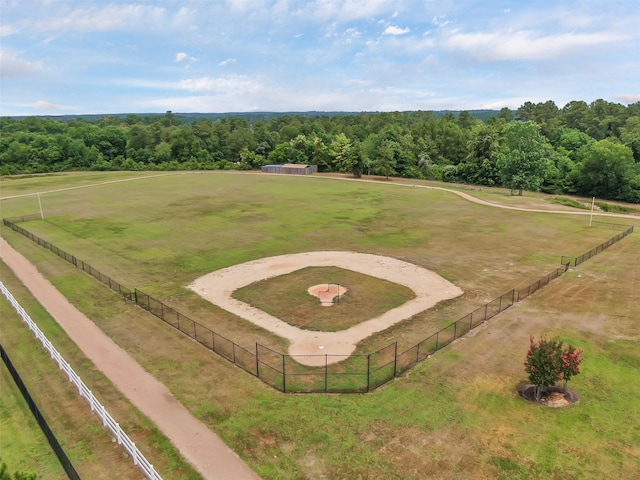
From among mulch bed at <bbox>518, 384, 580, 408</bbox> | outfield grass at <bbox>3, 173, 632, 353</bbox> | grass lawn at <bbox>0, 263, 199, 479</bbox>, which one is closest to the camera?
grass lawn at <bbox>0, 263, 199, 479</bbox>

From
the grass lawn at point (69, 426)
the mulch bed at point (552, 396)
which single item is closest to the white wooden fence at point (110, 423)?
the grass lawn at point (69, 426)

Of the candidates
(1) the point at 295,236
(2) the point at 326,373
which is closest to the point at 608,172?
(1) the point at 295,236

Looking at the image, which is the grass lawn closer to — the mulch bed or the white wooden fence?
the white wooden fence

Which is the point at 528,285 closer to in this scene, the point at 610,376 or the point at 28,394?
the point at 610,376

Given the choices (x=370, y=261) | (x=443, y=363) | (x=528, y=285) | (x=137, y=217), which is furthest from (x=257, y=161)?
(x=443, y=363)

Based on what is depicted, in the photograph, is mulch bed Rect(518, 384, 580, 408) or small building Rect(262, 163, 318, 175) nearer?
mulch bed Rect(518, 384, 580, 408)

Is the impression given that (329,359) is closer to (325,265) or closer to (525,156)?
(325,265)

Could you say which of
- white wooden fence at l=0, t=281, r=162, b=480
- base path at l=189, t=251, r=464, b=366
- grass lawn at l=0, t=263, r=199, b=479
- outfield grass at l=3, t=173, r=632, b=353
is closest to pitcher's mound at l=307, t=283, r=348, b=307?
base path at l=189, t=251, r=464, b=366
